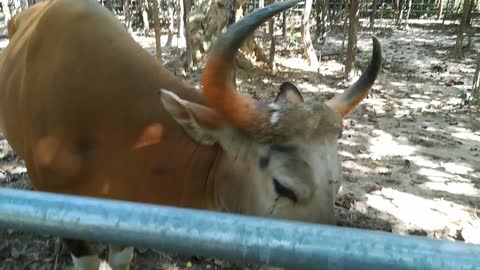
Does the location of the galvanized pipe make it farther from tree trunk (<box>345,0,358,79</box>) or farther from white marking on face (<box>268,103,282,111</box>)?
tree trunk (<box>345,0,358,79</box>)

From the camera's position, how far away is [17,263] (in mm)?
3598

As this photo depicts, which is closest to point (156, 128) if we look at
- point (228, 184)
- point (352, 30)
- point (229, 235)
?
point (228, 184)

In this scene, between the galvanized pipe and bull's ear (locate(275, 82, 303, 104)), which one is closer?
the galvanized pipe

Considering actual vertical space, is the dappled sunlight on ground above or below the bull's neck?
below

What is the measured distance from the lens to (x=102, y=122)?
276 cm

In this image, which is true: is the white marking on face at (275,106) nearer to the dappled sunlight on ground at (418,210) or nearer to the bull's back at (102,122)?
the bull's back at (102,122)

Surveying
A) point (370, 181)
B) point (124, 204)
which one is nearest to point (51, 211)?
point (124, 204)

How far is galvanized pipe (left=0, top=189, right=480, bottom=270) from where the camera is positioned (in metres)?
0.75

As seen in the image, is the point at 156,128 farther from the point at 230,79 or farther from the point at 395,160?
the point at 395,160

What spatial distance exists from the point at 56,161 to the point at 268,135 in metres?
1.18

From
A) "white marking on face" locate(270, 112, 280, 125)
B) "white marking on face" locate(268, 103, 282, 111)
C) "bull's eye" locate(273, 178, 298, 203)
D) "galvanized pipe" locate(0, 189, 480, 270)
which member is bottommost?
"bull's eye" locate(273, 178, 298, 203)

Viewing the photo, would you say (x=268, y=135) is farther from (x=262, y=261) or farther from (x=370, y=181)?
(x=370, y=181)

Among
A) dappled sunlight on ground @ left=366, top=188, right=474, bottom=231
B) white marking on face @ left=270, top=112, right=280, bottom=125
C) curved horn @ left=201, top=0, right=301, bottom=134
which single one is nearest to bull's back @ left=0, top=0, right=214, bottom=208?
curved horn @ left=201, top=0, right=301, bottom=134

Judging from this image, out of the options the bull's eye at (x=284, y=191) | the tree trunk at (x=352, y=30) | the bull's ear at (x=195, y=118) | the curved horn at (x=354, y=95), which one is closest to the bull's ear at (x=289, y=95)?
the curved horn at (x=354, y=95)
